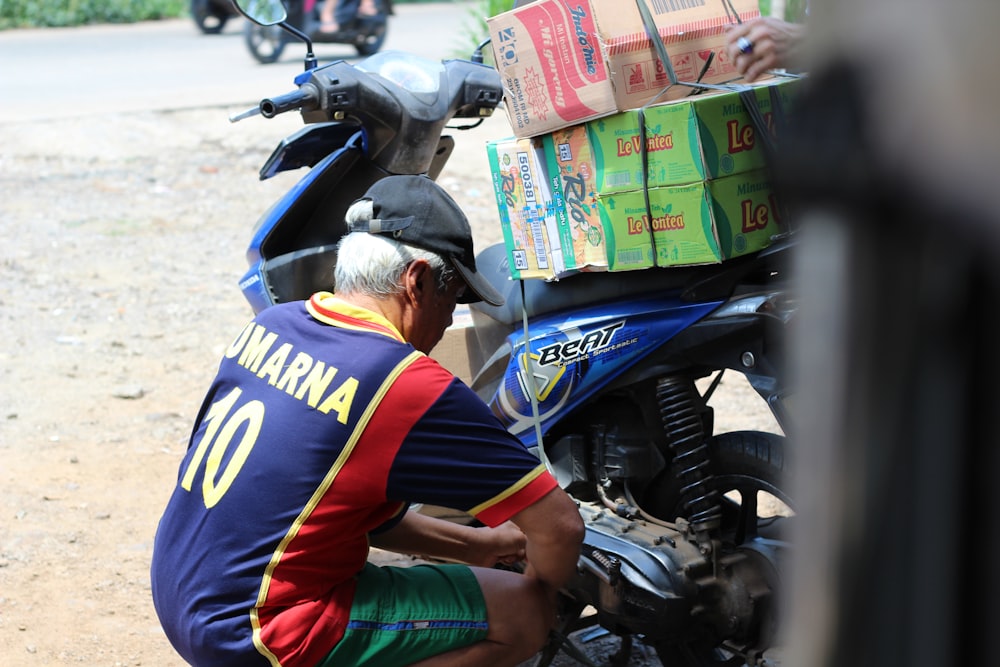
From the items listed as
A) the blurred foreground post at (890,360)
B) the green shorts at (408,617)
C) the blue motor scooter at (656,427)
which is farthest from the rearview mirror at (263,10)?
the blurred foreground post at (890,360)

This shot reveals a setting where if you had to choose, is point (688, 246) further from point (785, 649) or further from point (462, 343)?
point (785, 649)

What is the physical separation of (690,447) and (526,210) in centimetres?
63

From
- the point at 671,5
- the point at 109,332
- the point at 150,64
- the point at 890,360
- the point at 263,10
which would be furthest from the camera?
the point at 150,64

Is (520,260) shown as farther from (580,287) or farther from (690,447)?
(690,447)

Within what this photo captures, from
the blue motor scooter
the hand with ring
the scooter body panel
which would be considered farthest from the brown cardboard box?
the hand with ring

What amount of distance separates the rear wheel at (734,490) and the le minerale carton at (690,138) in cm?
58

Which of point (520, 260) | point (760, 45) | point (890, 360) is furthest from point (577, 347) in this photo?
point (890, 360)

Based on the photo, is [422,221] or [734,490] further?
[734,490]

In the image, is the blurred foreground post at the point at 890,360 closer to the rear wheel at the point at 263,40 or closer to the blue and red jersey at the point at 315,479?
the blue and red jersey at the point at 315,479

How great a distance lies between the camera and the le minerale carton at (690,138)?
86.4 inches

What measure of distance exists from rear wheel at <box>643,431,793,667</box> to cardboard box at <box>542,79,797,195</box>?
1.89ft

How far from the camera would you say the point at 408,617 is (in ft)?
7.43

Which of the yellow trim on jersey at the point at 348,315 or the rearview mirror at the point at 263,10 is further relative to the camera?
the rearview mirror at the point at 263,10

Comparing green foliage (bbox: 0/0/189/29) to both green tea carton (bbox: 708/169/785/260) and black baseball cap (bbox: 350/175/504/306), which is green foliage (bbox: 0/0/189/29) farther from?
green tea carton (bbox: 708/169/785/260)
